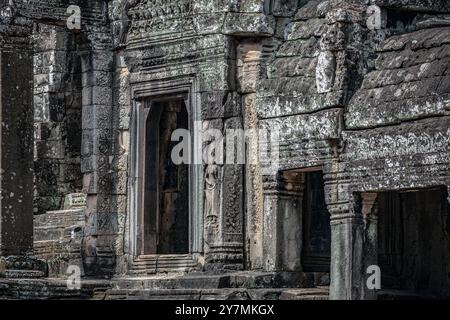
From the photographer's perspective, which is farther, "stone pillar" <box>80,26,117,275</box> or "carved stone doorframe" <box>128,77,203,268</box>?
"stone pillar" <box>80,26,117,275</box>

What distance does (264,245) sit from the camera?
1043 inches

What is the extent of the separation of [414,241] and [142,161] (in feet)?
13.0

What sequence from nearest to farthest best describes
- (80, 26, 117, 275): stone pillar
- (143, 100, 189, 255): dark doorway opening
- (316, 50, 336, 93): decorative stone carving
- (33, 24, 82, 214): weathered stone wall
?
(316, 50, 336, 93): decorative stone carving, (143, 100, 189, 255): dark doorway opening, (80, 26, 117, 275): stone pillar, (33, 24, 82, 214): weathered stone wall

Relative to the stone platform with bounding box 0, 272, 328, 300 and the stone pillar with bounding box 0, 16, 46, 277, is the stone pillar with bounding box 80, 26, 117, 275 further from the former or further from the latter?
the stone pillar with bounding box 0, 16, 46, 277

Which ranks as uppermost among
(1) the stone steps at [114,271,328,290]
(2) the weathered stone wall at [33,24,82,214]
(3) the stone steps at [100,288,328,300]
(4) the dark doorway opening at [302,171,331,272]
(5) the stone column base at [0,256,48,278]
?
(2) the weathered stone wall at [33,24,82,214]

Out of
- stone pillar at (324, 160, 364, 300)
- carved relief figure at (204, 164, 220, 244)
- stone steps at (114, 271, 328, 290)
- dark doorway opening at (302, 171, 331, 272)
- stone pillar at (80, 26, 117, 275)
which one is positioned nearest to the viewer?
stone pillar at (324, 160, 364, 300)

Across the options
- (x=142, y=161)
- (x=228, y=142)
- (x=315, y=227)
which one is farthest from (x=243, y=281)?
(x=142, y=161)

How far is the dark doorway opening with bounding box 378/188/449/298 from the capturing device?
2697cm

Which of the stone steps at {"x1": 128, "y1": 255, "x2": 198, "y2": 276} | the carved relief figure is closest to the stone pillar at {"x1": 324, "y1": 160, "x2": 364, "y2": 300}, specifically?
the carved relief figure

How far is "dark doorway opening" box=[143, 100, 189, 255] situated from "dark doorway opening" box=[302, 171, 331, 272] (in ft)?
6.34

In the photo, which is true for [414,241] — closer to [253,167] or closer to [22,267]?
[253,167]

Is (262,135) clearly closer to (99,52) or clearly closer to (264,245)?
(264,245)

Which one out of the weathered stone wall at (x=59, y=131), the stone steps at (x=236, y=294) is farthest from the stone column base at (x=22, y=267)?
the weathered stone wall at (x=59, y=131)
